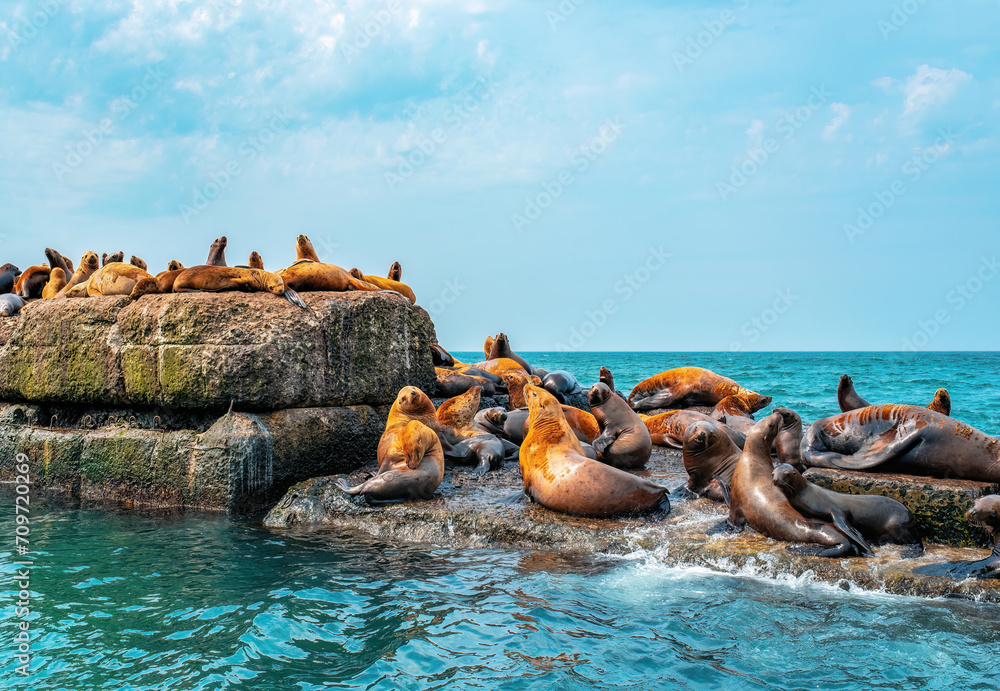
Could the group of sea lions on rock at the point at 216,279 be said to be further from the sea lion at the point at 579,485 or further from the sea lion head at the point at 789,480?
the sea lion head at the point at 789,480

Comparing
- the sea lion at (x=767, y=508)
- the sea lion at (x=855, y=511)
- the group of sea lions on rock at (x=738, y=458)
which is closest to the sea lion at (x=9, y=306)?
the group of sea lions on rock at (x=738, y=458)

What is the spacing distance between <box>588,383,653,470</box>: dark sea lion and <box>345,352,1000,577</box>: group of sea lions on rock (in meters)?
0.01

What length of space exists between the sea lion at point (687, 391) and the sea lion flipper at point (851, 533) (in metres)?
6.05

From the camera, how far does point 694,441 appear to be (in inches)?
274

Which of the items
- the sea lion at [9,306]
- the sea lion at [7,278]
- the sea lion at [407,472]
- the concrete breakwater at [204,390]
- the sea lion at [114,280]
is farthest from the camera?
the sea lion at [7,278]

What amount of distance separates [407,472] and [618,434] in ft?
8.24

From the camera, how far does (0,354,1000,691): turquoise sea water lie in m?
3.91

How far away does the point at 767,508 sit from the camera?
→ 227 inches

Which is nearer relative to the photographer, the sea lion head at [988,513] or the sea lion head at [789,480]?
the sea lion head at [988,513]

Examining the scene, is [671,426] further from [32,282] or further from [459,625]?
[32,282]

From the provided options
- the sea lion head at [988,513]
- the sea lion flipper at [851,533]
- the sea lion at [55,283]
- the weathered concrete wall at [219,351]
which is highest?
the sea lion at [55,283]

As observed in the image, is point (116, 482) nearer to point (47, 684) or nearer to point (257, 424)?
point (257, 424)

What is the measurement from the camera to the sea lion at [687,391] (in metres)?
11.8

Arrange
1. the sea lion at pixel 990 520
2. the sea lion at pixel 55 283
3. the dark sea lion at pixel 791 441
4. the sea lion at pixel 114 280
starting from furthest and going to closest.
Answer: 1. the sea lion at pixel 55 283
2. the sea lion at pixel 114 280
3. the dark sea lion at pixel 791 441
4. the sea lion at pixel 990 520
